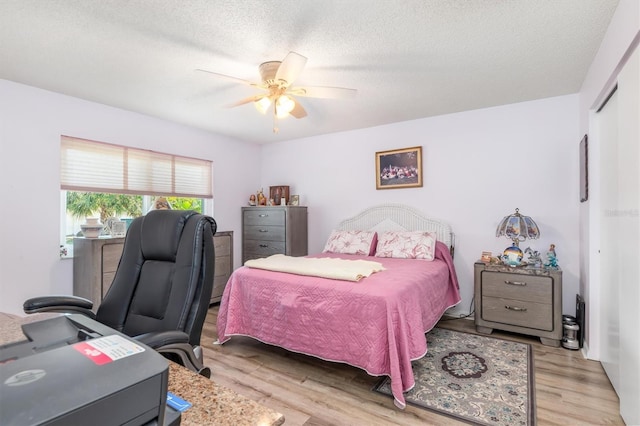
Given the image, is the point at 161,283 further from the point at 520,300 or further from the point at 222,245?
the point at 520,300

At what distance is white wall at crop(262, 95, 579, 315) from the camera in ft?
10.8

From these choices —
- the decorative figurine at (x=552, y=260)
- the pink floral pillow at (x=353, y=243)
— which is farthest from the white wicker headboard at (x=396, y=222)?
the decorative figurine at (x=552, y=260)

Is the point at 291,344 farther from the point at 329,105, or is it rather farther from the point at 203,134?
the point at 203,134

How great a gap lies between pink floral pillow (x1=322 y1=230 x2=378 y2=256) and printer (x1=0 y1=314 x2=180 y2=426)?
3532mm

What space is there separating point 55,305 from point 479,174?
385 cm

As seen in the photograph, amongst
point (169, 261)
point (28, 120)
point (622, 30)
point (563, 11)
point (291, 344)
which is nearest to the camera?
point (169, 261)

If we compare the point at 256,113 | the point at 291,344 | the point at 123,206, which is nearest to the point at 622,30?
the point at 291,344

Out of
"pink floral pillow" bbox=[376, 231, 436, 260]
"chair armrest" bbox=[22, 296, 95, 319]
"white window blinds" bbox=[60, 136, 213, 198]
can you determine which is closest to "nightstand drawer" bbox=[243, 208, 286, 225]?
"white window blinds" bbox=[60, 136, 213, 198]

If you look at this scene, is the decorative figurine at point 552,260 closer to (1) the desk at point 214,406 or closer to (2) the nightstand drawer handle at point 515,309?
(2) the nightstand drawer handle at point 515,309

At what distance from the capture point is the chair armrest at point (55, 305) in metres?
1.51

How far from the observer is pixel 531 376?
7.82 ft

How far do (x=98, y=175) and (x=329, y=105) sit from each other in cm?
256

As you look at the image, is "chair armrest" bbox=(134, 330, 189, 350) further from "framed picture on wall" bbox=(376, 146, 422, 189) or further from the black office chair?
"framed picture on wall" bbox=(376, 146, 422, 189)

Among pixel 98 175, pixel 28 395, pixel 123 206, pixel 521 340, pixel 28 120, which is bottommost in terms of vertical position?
pixel 521 340
